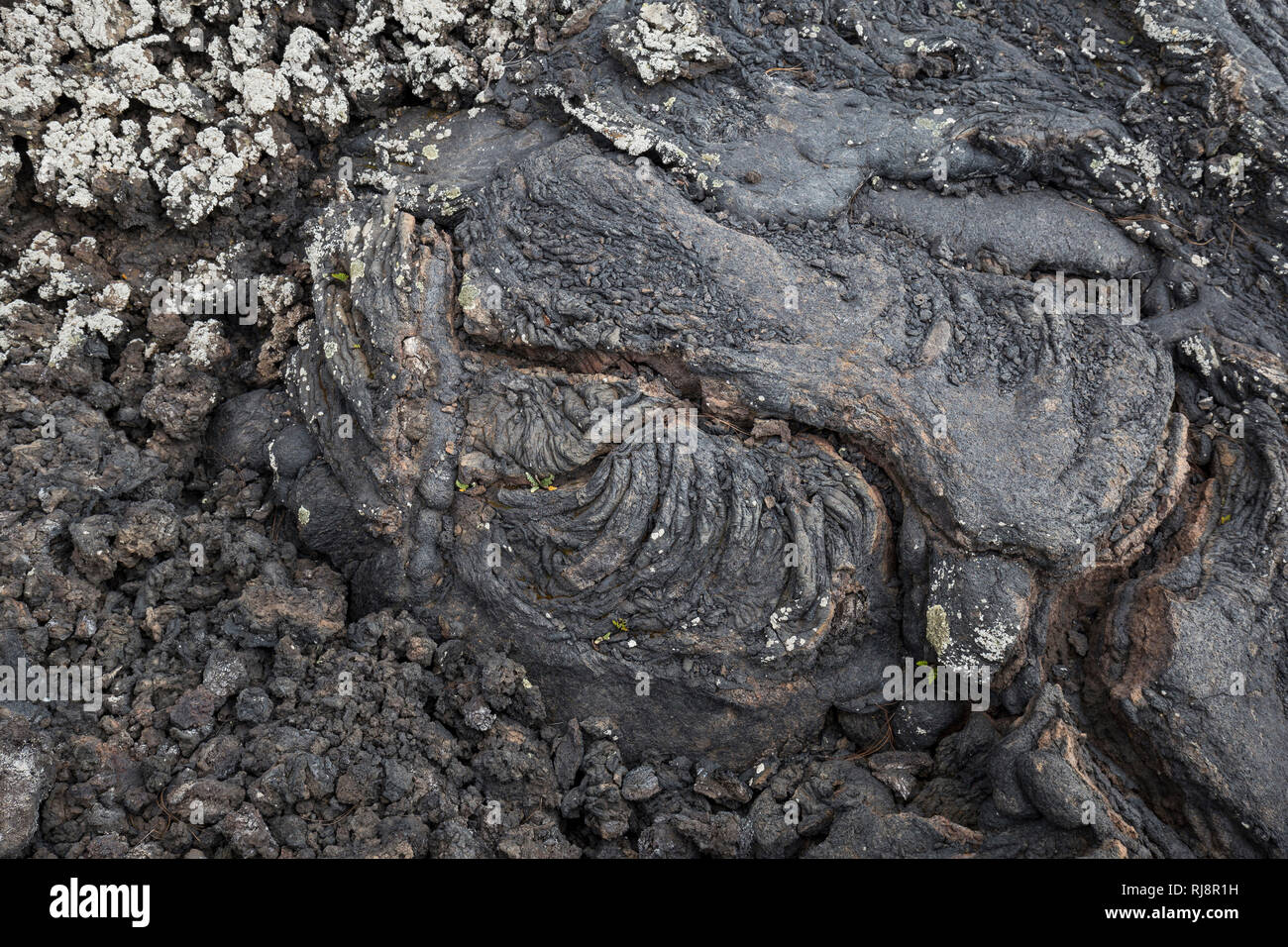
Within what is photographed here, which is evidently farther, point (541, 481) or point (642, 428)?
point (541, 481)

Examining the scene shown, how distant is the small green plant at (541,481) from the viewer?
682 cm

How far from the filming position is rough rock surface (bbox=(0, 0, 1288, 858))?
5.98 metres

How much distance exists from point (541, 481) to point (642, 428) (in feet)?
2.87

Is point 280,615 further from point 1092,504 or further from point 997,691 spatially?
point 1092,504

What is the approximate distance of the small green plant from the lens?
22.4 ft

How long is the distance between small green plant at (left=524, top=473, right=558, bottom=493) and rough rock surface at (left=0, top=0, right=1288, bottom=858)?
3 cm

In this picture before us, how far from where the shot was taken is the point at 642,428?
6688 mm

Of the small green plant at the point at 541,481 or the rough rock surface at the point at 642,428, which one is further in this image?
the small green plant at the point at 541,481

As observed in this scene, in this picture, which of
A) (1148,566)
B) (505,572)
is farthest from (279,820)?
(1148,566)

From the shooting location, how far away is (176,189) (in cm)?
747

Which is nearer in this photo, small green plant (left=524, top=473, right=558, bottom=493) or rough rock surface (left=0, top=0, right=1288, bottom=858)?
rough rock surface (left=0, top=0, right=1288, bottom=858)

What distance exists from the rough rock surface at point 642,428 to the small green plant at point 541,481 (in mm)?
31

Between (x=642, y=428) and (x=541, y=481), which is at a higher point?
(x=642, y=428)
